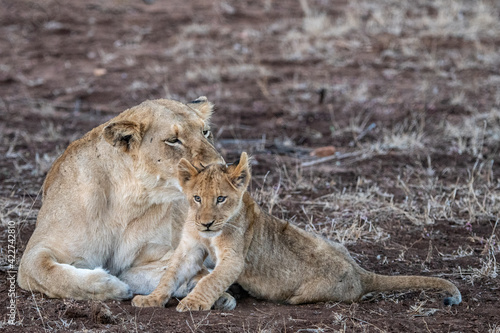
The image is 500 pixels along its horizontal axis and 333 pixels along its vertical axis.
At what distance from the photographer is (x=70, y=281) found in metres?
4.29

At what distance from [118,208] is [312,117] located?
17.7 ft

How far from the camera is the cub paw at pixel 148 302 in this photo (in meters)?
4.20

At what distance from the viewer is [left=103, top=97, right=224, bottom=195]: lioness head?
437cm

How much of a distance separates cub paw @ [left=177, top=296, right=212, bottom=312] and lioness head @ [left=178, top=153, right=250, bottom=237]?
1.21 ft

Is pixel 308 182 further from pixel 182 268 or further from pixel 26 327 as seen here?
pixel 26 327

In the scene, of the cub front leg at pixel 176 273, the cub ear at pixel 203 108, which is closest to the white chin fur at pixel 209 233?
the cub front leg at pixel 176 273

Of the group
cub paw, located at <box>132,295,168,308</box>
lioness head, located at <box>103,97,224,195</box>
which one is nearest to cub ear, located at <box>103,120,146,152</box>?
lioness head, located at <box>103,97,224,195</box>

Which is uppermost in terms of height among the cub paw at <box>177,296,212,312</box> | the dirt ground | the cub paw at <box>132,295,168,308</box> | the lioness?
Result: the lioness

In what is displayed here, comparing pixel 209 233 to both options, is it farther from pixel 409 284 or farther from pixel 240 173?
pixel 409 284

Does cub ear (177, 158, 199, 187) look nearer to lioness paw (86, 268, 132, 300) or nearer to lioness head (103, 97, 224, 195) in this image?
lioness head (103, 97, 224, 195)

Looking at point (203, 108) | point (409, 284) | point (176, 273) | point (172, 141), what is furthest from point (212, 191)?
point (409, 284)

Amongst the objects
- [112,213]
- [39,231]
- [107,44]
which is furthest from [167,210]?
[107,44]

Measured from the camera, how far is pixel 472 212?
5973mm

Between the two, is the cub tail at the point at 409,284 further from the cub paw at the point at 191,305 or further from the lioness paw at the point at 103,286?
the lioness paw at the point at 103,286
